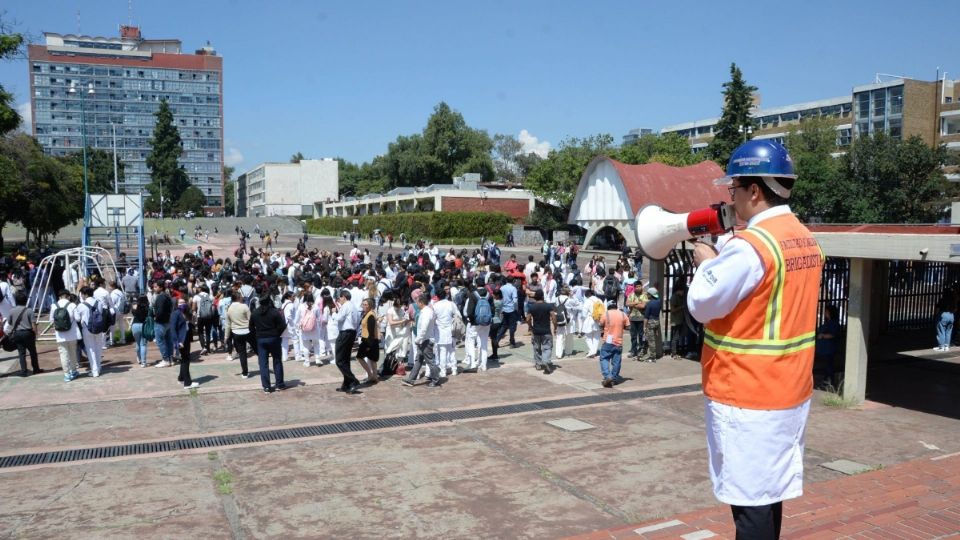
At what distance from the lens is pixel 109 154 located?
95.1 m

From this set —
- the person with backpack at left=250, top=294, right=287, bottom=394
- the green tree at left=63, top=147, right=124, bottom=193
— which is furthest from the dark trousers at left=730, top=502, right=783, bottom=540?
the green tree at left=63, top=147, right=124, bottom=193

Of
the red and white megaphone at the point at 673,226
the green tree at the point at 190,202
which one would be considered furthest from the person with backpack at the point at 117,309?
the green tree at the point at 190,202

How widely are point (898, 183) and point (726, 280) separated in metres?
38.2

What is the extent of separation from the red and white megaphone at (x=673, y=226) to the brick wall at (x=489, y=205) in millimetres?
52778

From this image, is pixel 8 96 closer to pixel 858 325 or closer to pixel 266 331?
pixel 266 331

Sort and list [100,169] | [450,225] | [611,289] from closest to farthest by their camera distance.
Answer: [611,289], [450,225], [100,169]

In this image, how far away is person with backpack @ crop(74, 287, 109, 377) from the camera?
11.0 metres

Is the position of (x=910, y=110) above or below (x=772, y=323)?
above

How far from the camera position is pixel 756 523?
2434 mm

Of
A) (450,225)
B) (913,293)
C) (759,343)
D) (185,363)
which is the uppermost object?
(450,225)

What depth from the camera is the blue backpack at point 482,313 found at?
11.6 metres

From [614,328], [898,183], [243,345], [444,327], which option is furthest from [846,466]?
[898,183]

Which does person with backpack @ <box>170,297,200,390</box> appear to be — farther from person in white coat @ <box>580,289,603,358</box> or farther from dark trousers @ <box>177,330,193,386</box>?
person in white coat @ <box>580,289,603,358</box>

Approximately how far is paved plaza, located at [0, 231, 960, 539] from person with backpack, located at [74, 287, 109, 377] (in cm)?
36
